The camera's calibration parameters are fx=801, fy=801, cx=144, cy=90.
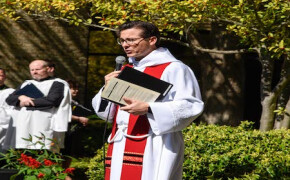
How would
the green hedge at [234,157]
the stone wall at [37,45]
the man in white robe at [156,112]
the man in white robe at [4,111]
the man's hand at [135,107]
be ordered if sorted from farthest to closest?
the stone wall at [37,45], the man in white robe at [4,111], the green hedge at [234,157], the man in white robe at [156,112], the man's hand at [135,107]

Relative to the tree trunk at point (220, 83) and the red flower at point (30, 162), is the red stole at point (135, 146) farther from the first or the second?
the tree trunk at point (220, 83)

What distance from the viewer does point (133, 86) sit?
561 centimetres

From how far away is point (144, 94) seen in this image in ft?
18.5

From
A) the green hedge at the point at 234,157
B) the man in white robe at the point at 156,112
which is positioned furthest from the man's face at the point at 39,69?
the man in white robe at the point at 156,112

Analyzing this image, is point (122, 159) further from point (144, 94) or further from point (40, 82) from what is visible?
point (40, 82)

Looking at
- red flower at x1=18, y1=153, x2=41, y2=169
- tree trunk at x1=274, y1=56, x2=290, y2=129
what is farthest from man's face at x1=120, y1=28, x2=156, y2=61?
tree trunk at x1=274, y1=56, x2=290, y2=129

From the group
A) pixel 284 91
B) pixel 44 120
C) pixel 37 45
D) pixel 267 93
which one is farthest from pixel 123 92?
pixel 37 45

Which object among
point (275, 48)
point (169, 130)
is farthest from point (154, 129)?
point (275, 48)

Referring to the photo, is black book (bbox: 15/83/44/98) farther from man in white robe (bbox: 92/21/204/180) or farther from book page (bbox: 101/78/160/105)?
book page (bbox: 101/78/160/105)

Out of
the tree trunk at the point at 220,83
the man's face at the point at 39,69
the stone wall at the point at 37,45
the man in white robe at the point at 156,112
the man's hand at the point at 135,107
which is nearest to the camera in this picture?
the man's hand at the point at 135,107

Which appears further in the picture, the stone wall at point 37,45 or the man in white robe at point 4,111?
the stone wall at point 37,45

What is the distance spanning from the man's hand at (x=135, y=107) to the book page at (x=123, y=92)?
0.19 ft

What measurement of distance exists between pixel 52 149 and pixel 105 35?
646 cm

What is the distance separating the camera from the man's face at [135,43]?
5.84 meters
